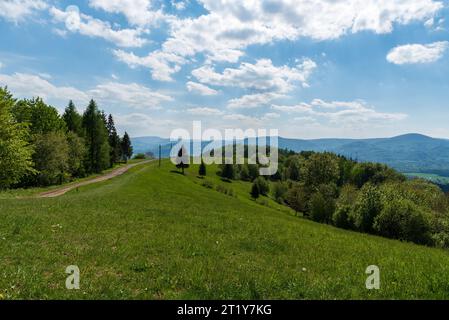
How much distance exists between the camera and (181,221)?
67.6ft

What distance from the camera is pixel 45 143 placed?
61312 millimetres

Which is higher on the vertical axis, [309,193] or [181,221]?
[181,221]

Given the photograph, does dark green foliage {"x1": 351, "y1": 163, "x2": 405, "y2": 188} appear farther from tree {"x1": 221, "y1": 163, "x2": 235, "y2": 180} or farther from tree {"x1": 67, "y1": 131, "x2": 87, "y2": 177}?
tree {"x1": 67, "y1": 131, "x2": 87, "y2": 177}

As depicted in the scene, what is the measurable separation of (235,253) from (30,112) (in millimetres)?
72169

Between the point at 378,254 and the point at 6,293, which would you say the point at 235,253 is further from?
the point at 6,293

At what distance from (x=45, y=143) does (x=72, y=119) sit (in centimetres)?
2506

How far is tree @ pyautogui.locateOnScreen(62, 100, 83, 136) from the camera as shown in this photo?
275ft

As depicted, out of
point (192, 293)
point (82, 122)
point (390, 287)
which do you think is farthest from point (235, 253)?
point (82, 122)

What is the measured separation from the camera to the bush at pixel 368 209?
177ft

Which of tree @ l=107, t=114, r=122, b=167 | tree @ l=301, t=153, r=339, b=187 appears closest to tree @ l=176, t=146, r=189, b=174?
tree @ l=107, t=114, r=122, b=167

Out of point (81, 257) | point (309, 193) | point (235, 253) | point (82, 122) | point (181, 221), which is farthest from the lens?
point (309, 193)

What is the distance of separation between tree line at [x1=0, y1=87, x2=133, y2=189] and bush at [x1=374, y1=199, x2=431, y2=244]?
59096mm

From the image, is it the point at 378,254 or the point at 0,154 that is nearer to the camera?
the point at 378,254

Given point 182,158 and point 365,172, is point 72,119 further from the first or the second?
point 365,172
